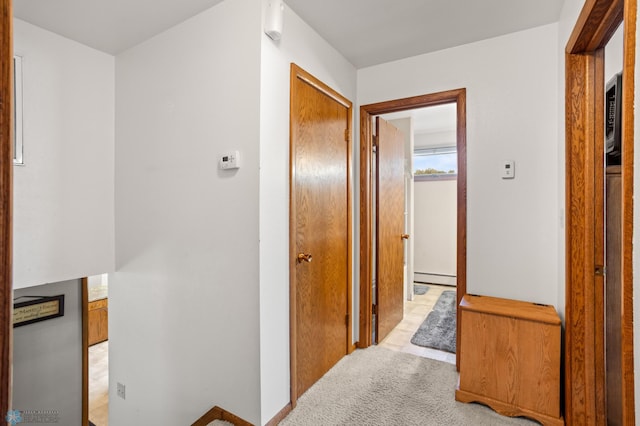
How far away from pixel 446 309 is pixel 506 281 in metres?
1.75

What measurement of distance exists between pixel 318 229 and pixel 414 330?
5.41 feet

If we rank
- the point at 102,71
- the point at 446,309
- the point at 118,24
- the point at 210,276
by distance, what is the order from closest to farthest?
the point at 210,276, the point at 118,24, the point at 102,71, the point at 446,309

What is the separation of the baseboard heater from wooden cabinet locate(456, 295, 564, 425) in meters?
3.00

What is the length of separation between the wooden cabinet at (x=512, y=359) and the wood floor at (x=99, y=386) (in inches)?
132

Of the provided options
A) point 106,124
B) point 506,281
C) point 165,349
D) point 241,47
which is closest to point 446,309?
point 506,281

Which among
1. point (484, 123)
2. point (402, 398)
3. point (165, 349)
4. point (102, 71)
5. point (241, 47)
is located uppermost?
point (102, 71)

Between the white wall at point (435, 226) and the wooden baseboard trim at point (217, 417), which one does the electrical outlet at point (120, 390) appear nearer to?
the wooden baseboard trim at point (217, 417)

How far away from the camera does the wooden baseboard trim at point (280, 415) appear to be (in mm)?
1733

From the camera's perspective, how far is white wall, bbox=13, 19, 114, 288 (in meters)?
2.02

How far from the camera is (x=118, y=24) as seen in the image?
6.61 feet

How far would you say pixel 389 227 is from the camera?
3062 millimetres

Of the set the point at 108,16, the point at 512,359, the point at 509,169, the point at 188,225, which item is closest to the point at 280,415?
the point at 188,225

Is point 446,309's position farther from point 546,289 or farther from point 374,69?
point 374,69

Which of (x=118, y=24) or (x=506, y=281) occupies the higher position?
(x=118, y=24)
